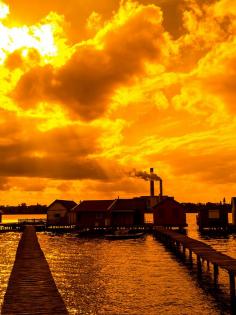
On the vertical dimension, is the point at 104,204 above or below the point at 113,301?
above

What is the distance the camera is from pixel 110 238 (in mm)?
84250

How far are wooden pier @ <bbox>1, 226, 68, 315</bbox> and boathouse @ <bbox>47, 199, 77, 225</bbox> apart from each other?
71.7m

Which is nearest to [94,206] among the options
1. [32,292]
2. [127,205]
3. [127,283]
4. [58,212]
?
[127,205]

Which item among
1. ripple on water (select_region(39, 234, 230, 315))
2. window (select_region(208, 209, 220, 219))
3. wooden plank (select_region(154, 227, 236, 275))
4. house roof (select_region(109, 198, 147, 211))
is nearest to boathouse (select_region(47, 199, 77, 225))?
house roof (select_region(109, 198, 147, 211))

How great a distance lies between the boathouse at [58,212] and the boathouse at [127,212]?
43.9 ft

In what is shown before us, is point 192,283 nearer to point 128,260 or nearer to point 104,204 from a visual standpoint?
point 128,260

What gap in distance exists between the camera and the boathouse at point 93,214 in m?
102

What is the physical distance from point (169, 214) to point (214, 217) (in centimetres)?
1281

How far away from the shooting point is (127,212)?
100750mm

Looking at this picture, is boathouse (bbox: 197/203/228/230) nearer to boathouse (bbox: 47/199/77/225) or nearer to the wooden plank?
boathouse (bbox: 47/199/77/225)

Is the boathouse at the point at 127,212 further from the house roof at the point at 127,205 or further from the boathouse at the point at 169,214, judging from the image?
the boathouse at the point at 169,214

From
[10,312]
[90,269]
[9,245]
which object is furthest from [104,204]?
[10,312]

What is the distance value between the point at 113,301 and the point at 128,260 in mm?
21984

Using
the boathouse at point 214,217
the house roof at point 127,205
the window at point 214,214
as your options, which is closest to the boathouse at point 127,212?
the house roof at point 127,205
